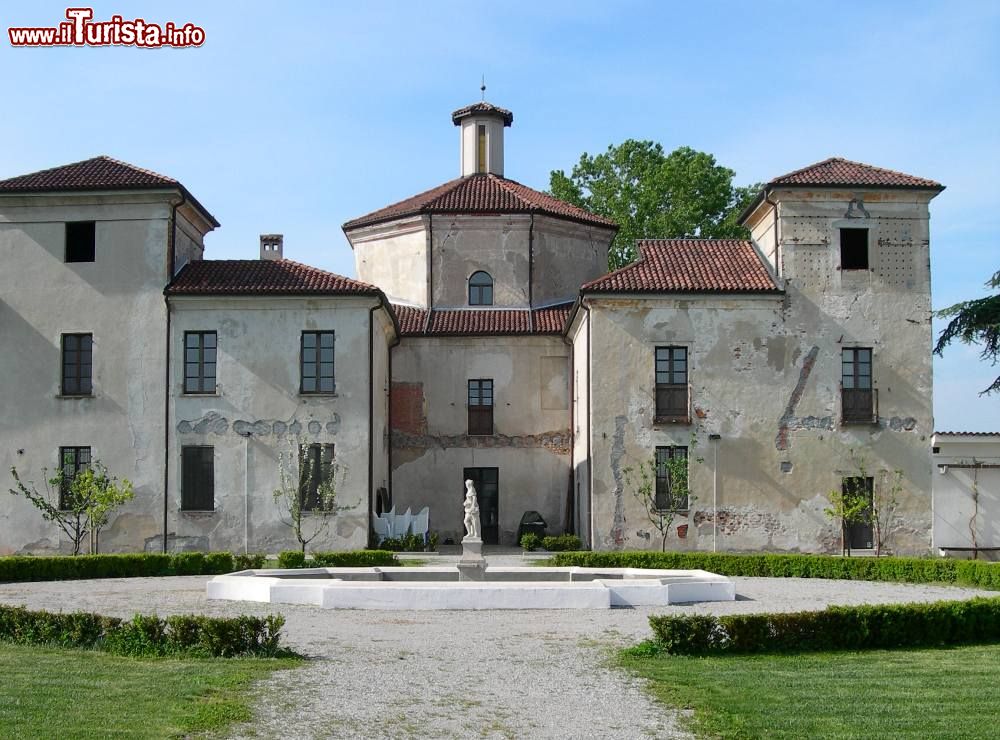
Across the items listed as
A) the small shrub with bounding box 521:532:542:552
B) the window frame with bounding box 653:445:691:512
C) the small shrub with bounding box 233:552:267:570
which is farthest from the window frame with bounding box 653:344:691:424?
the small shrub with bounding box 233:552:267:570

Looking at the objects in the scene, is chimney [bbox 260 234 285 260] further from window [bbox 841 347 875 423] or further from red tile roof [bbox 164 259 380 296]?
window [bbox 841 347 875 423]

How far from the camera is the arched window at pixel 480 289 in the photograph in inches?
1564

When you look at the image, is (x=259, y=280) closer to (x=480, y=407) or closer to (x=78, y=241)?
(x=78, y=241)

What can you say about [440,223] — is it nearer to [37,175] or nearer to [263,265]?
[263,265]

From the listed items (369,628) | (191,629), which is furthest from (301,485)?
(191,629)

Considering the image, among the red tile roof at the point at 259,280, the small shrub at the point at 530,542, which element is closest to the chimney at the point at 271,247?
the red tile roof at the point at 259,280

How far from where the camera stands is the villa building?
3288 centimetres

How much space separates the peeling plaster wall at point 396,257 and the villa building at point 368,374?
590 centimetres

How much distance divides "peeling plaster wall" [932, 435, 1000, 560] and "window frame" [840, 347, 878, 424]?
1915 mm

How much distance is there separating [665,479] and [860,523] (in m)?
5.23

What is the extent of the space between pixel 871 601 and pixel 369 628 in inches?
349

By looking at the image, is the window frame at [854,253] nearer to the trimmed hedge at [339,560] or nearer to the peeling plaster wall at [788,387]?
the peeling plaster wall at [788,387]

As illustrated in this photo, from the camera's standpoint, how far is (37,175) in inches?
1337

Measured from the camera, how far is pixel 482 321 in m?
38.2
